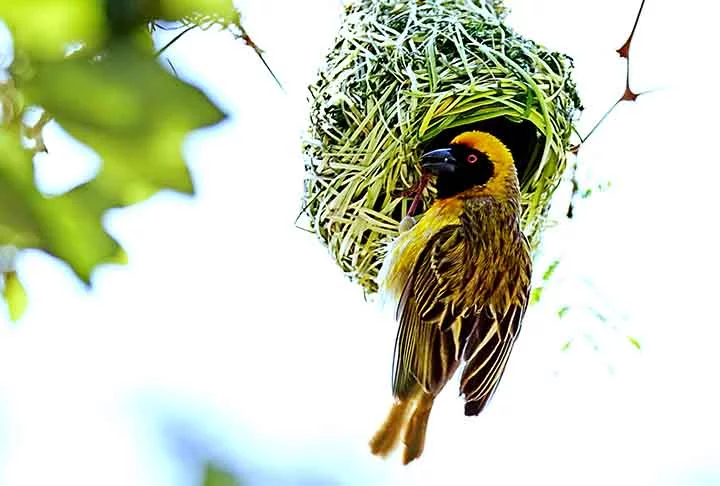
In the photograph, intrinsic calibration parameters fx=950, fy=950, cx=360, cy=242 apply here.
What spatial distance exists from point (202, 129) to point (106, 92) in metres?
0.03

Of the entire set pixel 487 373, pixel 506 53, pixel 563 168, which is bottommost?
pixel 487 373

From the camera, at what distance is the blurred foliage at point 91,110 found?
0.26m

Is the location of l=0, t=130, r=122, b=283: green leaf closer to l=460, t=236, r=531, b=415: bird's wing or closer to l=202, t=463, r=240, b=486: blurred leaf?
l=202, t=463, r=240, b=486: blurred leaf

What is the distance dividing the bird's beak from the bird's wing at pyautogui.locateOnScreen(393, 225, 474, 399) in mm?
67

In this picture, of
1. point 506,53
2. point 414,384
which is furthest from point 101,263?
point 506,53

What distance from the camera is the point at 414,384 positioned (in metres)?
1.05

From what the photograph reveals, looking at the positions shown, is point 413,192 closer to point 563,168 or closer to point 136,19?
point 563,168

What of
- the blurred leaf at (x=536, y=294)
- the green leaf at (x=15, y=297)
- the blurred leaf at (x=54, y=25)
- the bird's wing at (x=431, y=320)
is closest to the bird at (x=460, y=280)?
the bird's wing at (x=431, y=320)

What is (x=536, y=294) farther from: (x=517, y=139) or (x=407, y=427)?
(x=407, y=427)

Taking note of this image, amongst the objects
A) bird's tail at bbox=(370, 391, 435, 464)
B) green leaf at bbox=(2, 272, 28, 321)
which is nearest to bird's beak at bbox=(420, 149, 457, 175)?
bird's tail at bbox=(370, 391, 435, 464)

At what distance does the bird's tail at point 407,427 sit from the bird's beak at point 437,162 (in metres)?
0.26

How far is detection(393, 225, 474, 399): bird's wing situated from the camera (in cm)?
105

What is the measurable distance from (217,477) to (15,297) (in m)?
0.15

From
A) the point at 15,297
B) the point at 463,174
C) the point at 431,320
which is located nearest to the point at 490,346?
the point at 431,320
